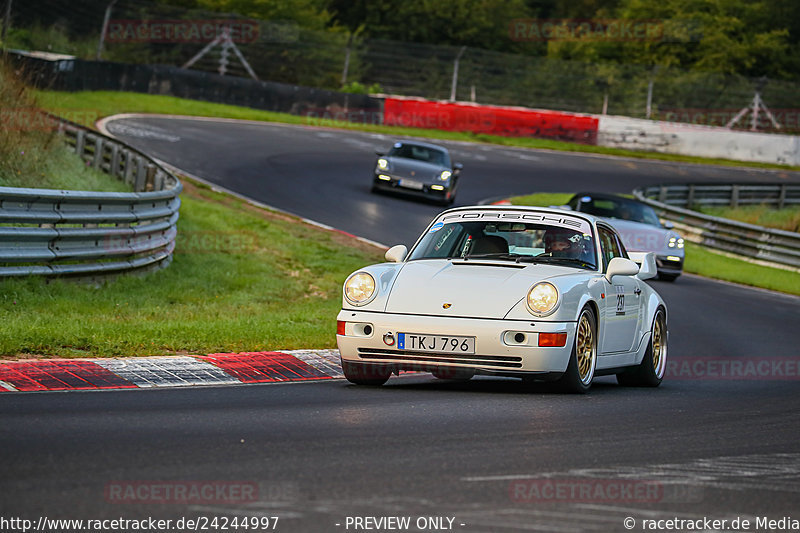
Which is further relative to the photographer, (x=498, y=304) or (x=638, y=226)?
(x=638, y=226)

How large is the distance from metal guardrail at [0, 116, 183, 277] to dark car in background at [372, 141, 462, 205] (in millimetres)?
10829

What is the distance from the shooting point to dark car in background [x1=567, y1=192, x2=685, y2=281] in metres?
19.9

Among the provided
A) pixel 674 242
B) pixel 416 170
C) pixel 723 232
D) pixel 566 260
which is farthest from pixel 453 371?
pixel 723 232

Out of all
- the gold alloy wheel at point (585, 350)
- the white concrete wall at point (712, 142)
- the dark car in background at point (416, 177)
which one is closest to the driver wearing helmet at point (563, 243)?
the gold alloy wheel at point (585, 350)

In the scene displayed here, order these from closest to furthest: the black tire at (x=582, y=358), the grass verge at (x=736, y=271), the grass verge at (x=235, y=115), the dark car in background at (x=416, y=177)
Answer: the black tire at (x=582, y=358) → the grass verge at (x=736, y=271) → the dark car in background at (x=416, y=177) → the grass verge at (x=235, y=115)

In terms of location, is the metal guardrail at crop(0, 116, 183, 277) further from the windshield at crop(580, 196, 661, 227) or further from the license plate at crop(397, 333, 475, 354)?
the windshield at crop(580, 196, 661, 227)

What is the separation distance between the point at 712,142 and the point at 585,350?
130 ft

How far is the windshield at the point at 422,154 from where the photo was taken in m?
27.8

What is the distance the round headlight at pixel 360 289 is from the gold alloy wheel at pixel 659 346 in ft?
10.1

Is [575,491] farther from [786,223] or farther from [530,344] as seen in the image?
[786,223]

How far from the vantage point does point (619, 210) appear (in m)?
20.4

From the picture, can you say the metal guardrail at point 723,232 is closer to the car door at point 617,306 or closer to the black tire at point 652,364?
the black tire at point 652,364

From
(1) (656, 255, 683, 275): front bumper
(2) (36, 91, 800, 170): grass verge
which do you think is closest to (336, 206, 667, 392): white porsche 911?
(1) (656, 255, 683, 275): front bumper

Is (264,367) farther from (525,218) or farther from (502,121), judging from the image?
(502,121)
